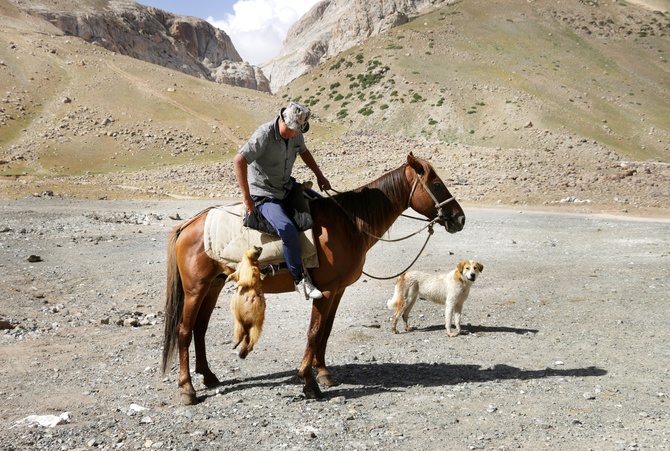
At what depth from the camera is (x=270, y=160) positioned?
21.5 ft

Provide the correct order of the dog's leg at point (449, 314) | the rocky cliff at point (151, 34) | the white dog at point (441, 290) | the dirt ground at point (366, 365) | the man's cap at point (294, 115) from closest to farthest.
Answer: the dirt ground at point (366, 365), the man's cap at point (294, 115), the dog's leg at point (449, 314), the white dog at point (441, 290), the rocky cliff at point (151, 34)

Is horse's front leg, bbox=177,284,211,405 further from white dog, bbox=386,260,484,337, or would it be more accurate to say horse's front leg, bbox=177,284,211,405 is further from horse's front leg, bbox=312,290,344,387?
white dog, bbox=386,260,484,337

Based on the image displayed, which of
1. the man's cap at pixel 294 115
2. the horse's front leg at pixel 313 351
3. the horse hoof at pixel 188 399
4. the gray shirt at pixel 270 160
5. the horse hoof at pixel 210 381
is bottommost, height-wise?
the horse hoof at pixel 210 381

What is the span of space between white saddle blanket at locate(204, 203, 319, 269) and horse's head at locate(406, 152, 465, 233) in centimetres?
135

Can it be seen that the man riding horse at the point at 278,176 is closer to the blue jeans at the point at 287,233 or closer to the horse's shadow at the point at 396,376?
the blue jeans at the point at 287,233

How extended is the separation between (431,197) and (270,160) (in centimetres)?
189

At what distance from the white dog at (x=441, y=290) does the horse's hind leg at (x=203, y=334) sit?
3.31m

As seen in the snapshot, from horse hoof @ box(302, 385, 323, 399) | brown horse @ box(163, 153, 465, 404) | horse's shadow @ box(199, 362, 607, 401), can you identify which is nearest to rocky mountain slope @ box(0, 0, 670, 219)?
horse's shadow @ box(199, 362, 607, 401)

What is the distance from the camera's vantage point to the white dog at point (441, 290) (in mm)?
9359

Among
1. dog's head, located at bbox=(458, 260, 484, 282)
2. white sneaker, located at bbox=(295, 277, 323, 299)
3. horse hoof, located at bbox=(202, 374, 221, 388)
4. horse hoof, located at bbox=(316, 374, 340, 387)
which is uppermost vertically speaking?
white sneaker, located at bbox=(295, 277, 323, 299)

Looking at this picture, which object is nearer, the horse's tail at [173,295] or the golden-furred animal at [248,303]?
the golden-furred animal at [248,303]

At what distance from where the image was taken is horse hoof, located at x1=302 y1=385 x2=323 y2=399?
6.46 metres

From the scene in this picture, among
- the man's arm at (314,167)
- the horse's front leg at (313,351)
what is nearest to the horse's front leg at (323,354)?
the horse's front leg at (313,351)

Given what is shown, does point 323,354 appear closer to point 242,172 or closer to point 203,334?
point 203,334
